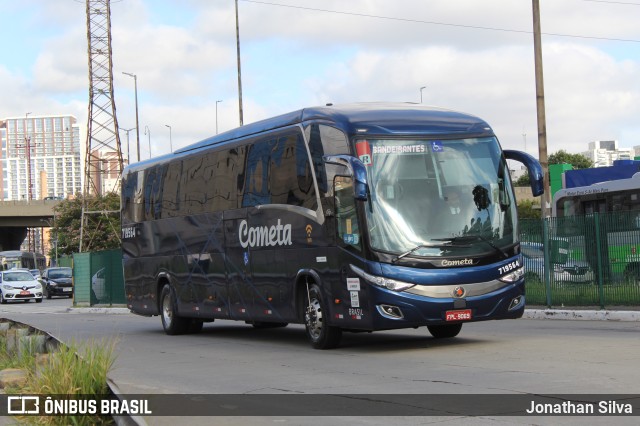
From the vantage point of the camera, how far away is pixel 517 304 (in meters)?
14.4

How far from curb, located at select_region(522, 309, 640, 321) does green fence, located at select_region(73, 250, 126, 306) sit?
19518 millimetres

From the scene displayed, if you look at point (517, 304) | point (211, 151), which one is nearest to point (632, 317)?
point (517, 304)

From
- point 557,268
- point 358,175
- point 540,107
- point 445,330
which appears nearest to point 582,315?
point 557,268

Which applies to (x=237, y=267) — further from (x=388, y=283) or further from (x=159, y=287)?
(x=388, y=283)

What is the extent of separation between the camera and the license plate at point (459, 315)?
13.7m

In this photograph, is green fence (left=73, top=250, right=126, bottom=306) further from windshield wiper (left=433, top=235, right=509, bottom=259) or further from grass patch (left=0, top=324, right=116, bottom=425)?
grass patch (left=0, top=324, right=116, bottom=425)

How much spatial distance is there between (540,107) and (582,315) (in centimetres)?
827

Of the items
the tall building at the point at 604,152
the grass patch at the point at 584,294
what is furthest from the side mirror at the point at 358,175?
the tall building at the point at 604,152

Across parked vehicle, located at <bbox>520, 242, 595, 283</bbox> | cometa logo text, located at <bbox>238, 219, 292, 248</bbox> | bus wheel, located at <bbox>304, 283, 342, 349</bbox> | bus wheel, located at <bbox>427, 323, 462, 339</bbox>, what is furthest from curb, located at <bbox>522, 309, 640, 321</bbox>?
cometa logo text, located at <bbox>238, 219, 292, 248</bbox>

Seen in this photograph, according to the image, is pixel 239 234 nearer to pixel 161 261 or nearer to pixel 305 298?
pixel 305 298

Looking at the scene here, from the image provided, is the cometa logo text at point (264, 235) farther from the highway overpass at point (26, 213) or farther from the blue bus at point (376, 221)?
the highway overpass at point (26, 213)

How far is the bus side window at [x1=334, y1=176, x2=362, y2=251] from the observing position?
14016 millimetres

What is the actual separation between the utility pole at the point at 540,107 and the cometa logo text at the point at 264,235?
36.8 ft

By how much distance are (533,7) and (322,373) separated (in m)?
18.4
